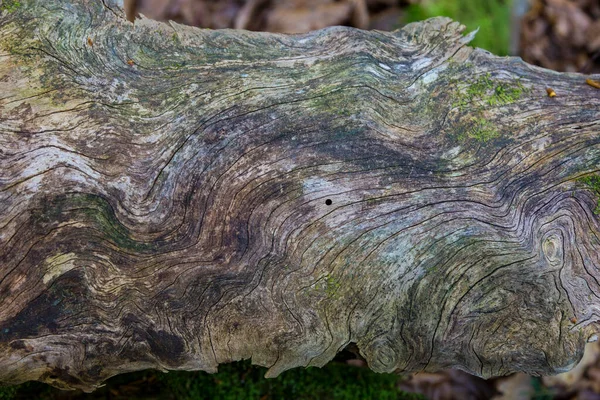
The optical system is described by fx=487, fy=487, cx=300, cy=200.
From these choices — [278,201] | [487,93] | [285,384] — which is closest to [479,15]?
[487,93]

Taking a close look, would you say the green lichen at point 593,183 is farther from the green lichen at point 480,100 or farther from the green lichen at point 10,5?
the green lichen at point 10,5

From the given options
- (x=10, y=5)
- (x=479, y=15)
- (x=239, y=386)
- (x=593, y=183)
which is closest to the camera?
(x=10, y=5)

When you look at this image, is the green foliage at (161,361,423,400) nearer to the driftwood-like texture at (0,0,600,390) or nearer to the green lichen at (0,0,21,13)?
the driftwood-like texture at (0,0,600,390)

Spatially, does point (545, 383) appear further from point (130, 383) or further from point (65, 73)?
point (65, 73)

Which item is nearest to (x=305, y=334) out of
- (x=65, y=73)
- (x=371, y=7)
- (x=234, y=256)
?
(x=234, y=256)

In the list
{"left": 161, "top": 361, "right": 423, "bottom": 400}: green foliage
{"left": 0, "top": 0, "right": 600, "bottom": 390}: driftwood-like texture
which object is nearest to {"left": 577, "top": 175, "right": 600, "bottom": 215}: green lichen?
{"left": 0, "top": 0, "right": 600, "bottom": 390}: driftwood-like texture

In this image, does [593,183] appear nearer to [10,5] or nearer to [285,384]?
[285,384]
